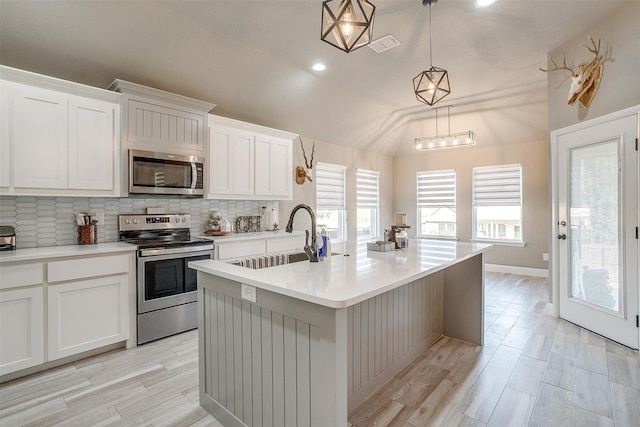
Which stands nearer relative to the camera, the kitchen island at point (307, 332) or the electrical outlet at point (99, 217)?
the kitchen island at point (307, 332)

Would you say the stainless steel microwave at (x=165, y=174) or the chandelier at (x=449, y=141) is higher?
the chandelier at (x=449, y=141)

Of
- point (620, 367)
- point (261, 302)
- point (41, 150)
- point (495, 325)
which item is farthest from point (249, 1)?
point (620, 367)

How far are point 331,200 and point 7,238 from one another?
4.25 meters

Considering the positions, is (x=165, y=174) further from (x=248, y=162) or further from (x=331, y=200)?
(x=331, y=200)

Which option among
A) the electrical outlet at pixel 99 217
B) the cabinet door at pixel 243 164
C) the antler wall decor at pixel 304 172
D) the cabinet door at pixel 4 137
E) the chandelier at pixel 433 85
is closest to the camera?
the cabinet door at pixel 4 137

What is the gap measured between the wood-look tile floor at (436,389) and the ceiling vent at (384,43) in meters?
3.04

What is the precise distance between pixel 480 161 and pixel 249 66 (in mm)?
4809

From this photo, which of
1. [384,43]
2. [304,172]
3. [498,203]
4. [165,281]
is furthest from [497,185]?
[165,281]

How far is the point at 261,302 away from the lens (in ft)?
5.19

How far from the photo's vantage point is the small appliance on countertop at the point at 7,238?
2.60 m

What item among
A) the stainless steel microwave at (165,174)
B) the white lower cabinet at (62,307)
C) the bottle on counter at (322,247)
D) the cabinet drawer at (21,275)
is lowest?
the white lower cabinet at (62,307)

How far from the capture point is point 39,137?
260 centimetres

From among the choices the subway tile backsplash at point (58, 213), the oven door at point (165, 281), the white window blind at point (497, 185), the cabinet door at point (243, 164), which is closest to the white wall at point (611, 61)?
the white window blind at point (497, 185)

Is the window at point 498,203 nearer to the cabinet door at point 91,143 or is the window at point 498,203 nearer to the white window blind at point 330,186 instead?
the white window blind at point 330,186
